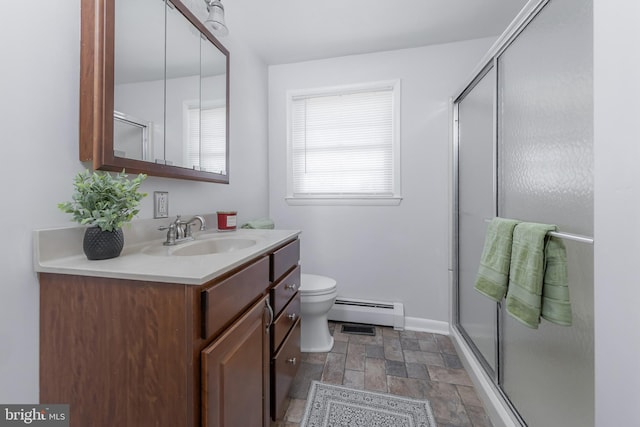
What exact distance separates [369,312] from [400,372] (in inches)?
22.1

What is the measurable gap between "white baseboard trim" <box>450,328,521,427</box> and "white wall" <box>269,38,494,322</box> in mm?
455

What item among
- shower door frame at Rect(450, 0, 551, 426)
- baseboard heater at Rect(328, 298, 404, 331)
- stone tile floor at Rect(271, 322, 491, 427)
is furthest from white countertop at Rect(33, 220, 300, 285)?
baseboard heater at Rect(328, 298, 404, 331)

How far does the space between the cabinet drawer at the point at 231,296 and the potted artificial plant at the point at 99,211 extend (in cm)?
40

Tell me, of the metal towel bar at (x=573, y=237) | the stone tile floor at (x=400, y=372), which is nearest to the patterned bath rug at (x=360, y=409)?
the stone tile floor at (x=400, y=372)

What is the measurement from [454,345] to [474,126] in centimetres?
151

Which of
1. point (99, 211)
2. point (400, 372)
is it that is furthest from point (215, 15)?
point (400, 372)

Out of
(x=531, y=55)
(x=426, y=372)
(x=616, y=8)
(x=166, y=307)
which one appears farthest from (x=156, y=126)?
(x=426, y=372)

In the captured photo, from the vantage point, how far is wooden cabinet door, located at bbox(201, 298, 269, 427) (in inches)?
24.8

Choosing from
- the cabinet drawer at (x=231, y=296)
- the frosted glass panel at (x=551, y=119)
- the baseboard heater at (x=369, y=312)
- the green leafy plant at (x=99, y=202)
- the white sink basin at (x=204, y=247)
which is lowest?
the baseboard heater at (x=369, y=312)

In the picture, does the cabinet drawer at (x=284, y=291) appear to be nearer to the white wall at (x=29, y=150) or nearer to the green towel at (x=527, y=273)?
Answer: the white wall at (x=29, y=150)

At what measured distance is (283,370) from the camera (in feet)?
3.73

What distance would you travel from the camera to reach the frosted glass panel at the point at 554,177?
0.84m

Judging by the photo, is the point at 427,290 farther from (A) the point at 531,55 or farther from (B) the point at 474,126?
(A) the point at 531,55

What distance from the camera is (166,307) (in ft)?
1.98
